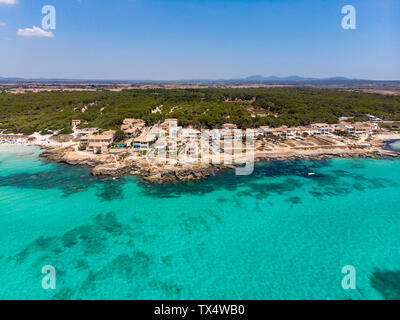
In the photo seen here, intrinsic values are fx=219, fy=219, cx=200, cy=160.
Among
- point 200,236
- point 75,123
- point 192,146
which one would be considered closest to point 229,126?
point 192,146

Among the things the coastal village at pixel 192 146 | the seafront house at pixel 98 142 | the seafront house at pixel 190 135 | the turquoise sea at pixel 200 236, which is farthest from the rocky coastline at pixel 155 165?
the seafront house at pixel 190 135

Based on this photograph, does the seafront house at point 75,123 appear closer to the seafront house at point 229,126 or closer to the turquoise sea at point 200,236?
the turquoise sea at point 200,236

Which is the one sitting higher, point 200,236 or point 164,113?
point 164,113

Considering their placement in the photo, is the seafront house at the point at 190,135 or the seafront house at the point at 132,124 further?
the seafront house at the point at 132,124

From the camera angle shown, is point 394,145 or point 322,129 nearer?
point 394,145

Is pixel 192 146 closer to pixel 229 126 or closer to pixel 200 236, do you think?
pixel 229 126

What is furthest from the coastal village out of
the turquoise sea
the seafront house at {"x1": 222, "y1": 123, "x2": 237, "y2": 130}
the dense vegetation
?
the turquoise sea

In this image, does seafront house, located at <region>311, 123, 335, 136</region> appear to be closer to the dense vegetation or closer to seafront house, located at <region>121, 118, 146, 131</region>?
the dense vegetation
